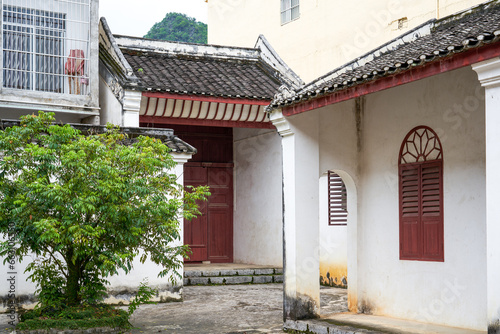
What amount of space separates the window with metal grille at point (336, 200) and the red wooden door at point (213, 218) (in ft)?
12.2

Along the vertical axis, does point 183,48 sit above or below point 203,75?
above

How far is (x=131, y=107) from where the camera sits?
1348cm

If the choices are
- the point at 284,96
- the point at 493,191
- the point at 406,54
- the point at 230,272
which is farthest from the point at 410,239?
the point at 230,272

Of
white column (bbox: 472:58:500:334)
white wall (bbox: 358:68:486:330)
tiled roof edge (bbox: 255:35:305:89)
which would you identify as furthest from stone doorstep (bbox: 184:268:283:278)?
white column (bbox: 472:58:500:334)

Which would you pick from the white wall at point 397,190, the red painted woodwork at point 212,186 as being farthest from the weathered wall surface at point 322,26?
the white wall at point 397,190

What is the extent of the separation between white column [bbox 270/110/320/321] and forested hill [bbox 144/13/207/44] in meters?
24.4

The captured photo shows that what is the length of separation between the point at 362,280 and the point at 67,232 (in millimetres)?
4291

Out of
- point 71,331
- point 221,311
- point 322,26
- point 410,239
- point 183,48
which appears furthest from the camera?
point 322,26

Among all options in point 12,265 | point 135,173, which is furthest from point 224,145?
point 135,173

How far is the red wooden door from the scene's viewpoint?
55.8 ft

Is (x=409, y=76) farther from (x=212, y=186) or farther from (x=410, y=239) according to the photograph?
(x=212, y=186)

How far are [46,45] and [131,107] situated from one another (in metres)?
2.70

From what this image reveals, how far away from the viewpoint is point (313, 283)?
370 inches

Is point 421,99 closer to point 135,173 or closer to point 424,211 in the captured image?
point 424,211
